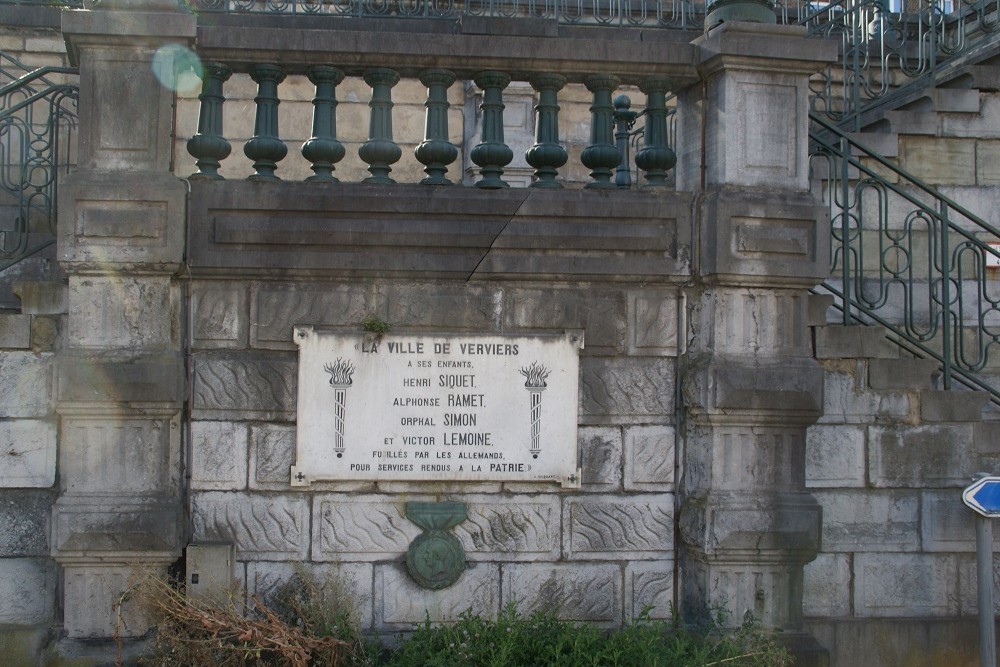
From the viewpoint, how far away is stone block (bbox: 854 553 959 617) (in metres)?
6.28

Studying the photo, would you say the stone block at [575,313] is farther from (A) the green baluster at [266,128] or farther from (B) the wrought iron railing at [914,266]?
(B) the wrought iron railing at [914,266]

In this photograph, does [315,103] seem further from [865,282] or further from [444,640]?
[865,282]

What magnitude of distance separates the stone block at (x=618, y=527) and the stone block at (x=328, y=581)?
1150 mm

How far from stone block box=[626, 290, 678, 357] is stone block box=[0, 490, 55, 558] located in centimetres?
337

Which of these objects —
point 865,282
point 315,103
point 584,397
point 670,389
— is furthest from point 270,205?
Result: point 865,282

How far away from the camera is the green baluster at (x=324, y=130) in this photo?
5.79 meters

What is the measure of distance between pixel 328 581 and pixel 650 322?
2289 mm

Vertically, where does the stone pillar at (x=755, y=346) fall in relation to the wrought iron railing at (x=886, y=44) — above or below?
below

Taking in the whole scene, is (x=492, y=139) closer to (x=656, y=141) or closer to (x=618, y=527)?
(x=656, y=141)

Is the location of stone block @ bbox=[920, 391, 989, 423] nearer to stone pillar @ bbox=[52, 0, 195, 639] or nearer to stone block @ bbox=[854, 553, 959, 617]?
stone block @ bbox=[854, 553, 959, 617]

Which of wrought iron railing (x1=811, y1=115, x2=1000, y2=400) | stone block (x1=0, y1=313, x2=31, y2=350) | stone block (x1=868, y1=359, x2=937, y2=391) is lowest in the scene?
stone block (x1=868, y1=359, x2=937, y2=391)

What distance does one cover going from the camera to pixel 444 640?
5367 millimetres

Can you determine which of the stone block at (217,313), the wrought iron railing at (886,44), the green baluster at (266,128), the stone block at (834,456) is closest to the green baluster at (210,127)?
the green baluster at (266,128)

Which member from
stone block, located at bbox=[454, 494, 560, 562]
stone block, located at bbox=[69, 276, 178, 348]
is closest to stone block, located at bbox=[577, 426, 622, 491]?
stone block, located at bbox=[454, 494, 560, 562]
